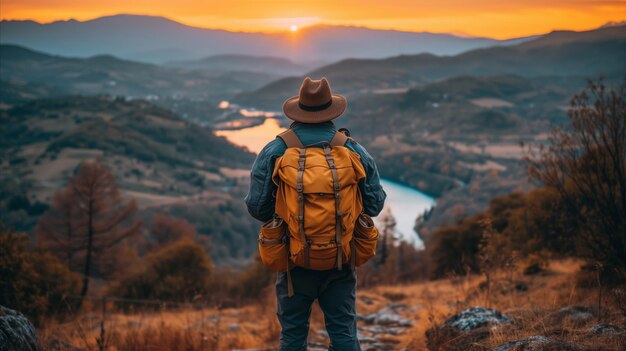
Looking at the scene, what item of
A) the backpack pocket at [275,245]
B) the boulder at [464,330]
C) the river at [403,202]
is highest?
the backpack pocket at [275,245]

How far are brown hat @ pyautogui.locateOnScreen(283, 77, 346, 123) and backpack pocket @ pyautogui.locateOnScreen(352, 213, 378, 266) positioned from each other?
2.70ft

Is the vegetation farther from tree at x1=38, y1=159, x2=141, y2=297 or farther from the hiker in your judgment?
tree at x1=38, y1=159, x2=141, y2=297

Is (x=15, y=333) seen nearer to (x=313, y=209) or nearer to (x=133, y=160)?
(x=313, y=209)

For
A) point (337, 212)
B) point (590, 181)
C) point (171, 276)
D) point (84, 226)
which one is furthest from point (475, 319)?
point (84, 226)

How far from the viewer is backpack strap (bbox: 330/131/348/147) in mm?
3793

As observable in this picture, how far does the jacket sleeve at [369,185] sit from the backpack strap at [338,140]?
57 mm

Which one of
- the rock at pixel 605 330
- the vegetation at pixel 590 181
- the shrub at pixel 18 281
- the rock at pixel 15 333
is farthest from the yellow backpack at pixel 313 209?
the shrub at pixel 18 281

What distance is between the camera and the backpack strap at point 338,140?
12.4ft

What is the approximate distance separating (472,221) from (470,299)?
15169mm

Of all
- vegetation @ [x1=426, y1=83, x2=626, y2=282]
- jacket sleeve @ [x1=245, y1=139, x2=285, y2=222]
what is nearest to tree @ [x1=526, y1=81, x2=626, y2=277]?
vegetation @ [x1=426, y1=83, x2=626, y2=282]

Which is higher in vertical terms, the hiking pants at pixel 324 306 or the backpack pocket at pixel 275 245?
the backpack pocket at pixel 275 245

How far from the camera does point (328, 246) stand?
354 cm

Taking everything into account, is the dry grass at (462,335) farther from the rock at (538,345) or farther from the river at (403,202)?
the river at (403,202)

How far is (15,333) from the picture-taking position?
4477 mm
